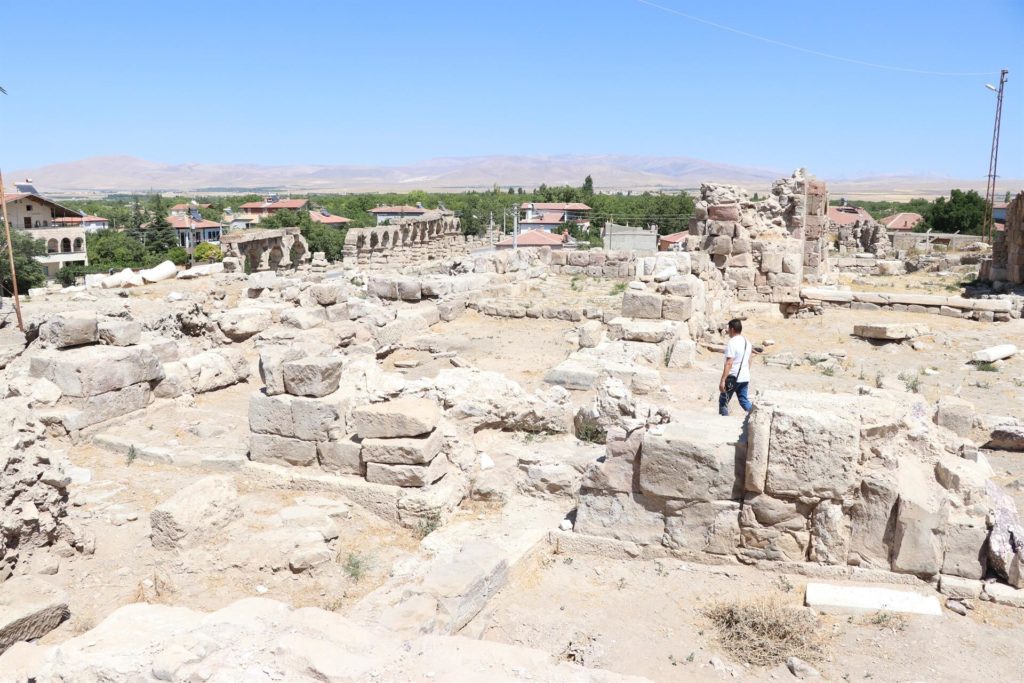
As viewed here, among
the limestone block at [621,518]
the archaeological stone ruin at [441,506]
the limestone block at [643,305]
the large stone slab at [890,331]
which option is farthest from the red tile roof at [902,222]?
the limestone block at [621,518]

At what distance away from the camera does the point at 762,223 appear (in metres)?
18.1

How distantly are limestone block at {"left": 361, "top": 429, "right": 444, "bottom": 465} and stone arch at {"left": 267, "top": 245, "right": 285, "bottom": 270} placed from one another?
23.0 meters

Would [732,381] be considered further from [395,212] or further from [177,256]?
[395,212]

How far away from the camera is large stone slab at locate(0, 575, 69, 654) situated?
4.03 m

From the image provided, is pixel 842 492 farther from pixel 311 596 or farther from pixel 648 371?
pixel 648 371

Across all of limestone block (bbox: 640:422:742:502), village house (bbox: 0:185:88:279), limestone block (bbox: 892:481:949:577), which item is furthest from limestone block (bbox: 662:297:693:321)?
village house (bbox: 0:185:88:279)

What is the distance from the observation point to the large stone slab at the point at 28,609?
13.2 ft

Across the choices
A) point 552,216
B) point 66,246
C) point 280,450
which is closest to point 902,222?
point 552,216

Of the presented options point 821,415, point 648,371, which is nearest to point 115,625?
point 821,415

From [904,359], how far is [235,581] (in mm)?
11362

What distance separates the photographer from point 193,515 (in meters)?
5.48

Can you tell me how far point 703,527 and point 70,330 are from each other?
23.2 feet

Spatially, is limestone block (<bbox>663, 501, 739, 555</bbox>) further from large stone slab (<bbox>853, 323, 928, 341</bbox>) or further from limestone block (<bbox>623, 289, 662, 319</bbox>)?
large stone slab (<bbox>853, 323, 928, 341</bbox>)

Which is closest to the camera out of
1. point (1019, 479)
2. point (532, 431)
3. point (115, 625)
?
point (115, 625)
